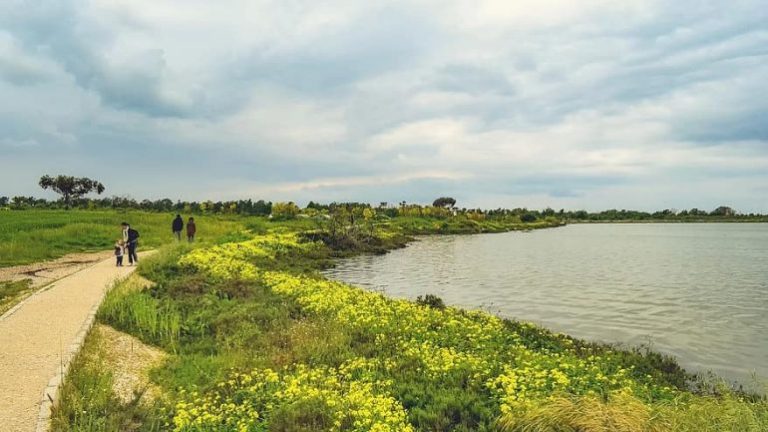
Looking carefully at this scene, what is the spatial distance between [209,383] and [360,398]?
4112 mm

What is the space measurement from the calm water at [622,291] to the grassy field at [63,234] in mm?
20518

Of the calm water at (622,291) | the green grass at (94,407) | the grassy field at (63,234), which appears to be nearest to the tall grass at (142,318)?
the green grass at (94,407)

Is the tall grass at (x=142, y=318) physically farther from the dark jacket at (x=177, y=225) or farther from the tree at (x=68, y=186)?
the tree at (x=68, y=186)

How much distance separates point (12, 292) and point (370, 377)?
19.6 metres

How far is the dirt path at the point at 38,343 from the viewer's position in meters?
10.0

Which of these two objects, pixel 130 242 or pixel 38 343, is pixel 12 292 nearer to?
pixel 130 242

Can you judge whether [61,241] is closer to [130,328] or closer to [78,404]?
[130,328]

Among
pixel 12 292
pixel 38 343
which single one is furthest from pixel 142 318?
pixel 12 292

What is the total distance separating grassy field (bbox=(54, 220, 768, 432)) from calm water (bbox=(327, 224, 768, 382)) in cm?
343

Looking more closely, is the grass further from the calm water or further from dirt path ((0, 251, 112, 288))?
the calm water

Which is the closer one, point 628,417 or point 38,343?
point 628,417

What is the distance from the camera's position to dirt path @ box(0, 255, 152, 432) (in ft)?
32.8

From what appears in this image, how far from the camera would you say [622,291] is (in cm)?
2844

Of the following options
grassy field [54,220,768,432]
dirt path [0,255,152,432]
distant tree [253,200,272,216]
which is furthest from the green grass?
distant tree [253,200,272,216]
